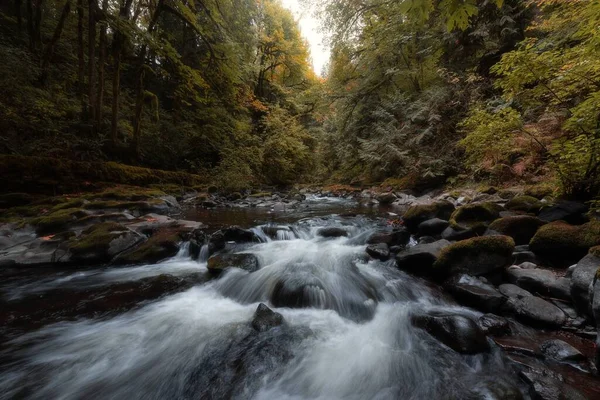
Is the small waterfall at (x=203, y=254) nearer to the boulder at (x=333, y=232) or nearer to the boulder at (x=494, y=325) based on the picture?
the boulder at (x=333, y=232)

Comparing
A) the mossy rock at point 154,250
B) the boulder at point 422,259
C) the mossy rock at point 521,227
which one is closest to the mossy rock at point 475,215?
the mossy rock at point 521,227

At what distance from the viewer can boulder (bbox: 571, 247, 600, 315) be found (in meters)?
2.41

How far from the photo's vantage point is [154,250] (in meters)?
4.76

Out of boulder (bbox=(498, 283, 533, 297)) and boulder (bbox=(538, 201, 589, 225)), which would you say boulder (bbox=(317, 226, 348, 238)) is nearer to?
boulder (bbox=(498, 283, 533, 297))

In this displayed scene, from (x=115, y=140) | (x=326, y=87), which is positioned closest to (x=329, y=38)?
(x=326, y=87)

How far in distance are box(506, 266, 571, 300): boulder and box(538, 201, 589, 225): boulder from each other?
1468mm

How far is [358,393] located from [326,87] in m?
17.6

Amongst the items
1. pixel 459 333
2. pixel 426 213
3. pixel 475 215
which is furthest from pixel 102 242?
pixel 475 215

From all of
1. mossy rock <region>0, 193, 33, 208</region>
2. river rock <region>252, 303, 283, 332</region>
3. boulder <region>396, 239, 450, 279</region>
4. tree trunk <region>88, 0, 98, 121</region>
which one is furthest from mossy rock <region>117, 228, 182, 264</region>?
tree trunk <region>88, 0, 98, 121</region>

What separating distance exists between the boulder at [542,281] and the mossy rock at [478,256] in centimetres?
17

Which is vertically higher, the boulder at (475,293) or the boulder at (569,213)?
the boulder at (569,213)

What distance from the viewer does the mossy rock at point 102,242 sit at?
175 inches

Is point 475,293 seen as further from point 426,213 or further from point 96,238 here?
point 96,238

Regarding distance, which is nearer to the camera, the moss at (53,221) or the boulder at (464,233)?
the boulder at (464,233)
